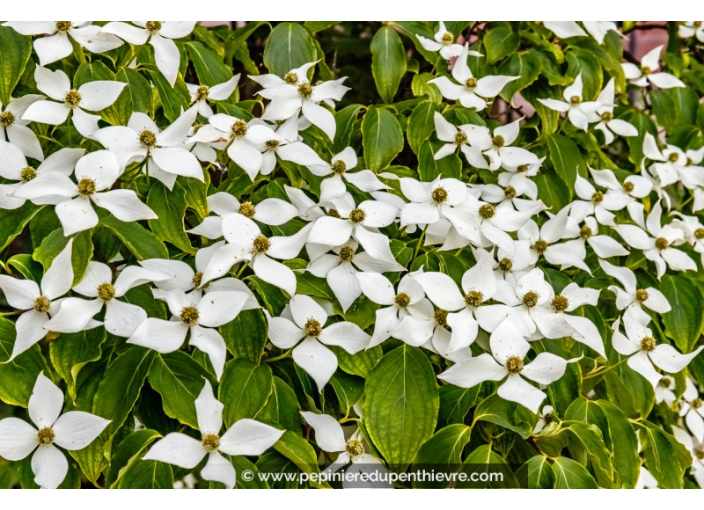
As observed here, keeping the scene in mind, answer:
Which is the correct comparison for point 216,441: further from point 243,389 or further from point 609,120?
point 609,120

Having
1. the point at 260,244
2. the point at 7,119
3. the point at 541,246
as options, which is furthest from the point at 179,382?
the point at 541,246

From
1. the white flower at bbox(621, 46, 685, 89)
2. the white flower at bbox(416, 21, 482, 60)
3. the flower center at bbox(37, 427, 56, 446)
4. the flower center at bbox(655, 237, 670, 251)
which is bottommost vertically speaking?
the flower center at bbox(655, 237, 670, 251)

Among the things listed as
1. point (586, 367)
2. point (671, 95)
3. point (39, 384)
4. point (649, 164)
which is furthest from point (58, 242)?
point (671, 95)

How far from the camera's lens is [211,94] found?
91 centimetres

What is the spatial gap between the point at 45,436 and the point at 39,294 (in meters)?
0.14

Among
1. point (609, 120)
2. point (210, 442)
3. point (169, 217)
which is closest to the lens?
point (210, 442)

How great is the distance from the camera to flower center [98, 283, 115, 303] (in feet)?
2.34

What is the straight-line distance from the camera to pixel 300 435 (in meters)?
0.76

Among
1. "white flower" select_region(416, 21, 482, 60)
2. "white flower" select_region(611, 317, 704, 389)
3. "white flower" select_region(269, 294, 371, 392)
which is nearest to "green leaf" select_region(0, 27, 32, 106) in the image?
"white flower" select_region(269, 294, 371, 392)

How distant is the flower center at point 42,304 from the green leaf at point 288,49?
45 cm

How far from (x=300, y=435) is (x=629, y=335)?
0.44 metres

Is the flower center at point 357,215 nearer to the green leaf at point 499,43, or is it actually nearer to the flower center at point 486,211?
the flower center at point 486,211

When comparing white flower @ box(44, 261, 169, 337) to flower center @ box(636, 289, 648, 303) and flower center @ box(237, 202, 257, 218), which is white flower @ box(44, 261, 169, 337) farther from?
A: flower center @ box(636, 289, 648, 303)

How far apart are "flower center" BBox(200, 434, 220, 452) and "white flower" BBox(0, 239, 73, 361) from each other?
19 cm
